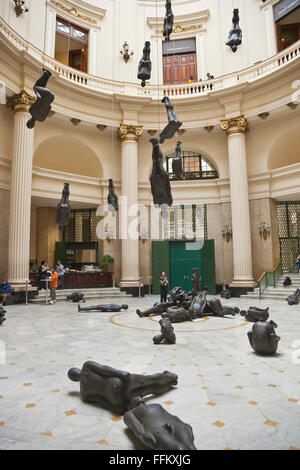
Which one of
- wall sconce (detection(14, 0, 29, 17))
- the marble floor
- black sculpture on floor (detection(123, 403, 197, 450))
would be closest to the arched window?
wall sconce (detection(14, 0, 29, 17))

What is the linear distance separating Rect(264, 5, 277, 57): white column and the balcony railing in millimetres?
1330

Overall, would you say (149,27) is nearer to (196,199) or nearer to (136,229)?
(196,199)

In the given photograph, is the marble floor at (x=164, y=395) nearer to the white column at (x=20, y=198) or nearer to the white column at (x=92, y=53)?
the white column at (x=20, y=198)

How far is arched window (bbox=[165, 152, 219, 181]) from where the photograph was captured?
18172 mm

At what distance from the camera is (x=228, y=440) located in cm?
246

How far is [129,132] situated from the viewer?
16.6 m

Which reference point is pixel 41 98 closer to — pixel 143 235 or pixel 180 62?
pixel 143 235

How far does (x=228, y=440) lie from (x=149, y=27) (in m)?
21.3

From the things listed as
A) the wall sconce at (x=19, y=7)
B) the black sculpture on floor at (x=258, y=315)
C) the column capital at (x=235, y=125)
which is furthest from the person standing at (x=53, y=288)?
the wall sconce at (x=19, y=7)

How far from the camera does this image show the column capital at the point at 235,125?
1575 centimetres

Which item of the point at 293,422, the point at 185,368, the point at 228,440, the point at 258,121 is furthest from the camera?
the point at 258,121

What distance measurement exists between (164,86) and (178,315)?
13836 mm
